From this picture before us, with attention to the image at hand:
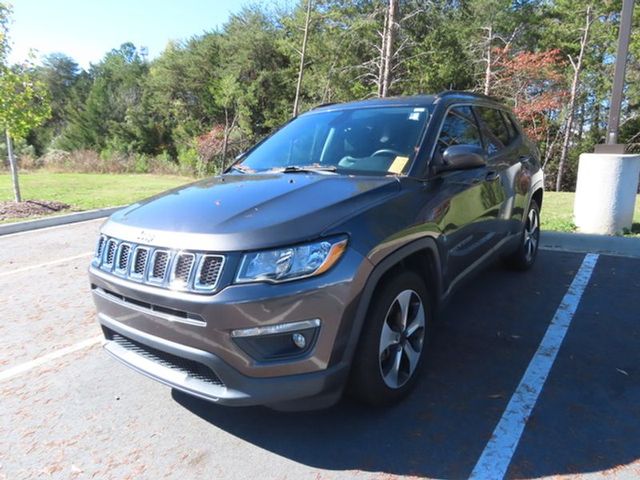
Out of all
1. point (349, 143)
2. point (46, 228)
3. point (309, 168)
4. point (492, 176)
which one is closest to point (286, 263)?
point (309, 168)

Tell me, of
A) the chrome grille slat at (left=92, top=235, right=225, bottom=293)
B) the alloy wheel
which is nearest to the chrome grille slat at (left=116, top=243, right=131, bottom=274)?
the chrome grille slat at (left=92, top=235, right=225, bottom=293)

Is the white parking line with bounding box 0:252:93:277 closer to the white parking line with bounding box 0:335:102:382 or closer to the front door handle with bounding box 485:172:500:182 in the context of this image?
the white parking line with bounding box 0:335:102:382

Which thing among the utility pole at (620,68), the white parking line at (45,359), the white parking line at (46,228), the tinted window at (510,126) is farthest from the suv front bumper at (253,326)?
the white parking line at (46,228)

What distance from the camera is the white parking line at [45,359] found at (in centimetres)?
348

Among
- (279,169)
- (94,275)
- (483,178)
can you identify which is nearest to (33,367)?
(94,275)

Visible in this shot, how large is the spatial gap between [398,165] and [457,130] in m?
0.89

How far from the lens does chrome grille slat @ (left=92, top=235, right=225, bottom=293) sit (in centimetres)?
223

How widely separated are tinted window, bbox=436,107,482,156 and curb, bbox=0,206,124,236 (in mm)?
8673

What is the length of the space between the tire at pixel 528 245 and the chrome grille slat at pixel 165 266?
3.78 metres

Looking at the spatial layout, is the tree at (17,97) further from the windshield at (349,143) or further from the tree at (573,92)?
the tree at (573,92)

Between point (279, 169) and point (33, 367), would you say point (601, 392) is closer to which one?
point (279, 169)

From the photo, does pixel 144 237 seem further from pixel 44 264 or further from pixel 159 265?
pixel 44 264

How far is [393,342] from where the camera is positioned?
2740 mm

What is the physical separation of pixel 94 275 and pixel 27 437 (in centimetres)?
98
